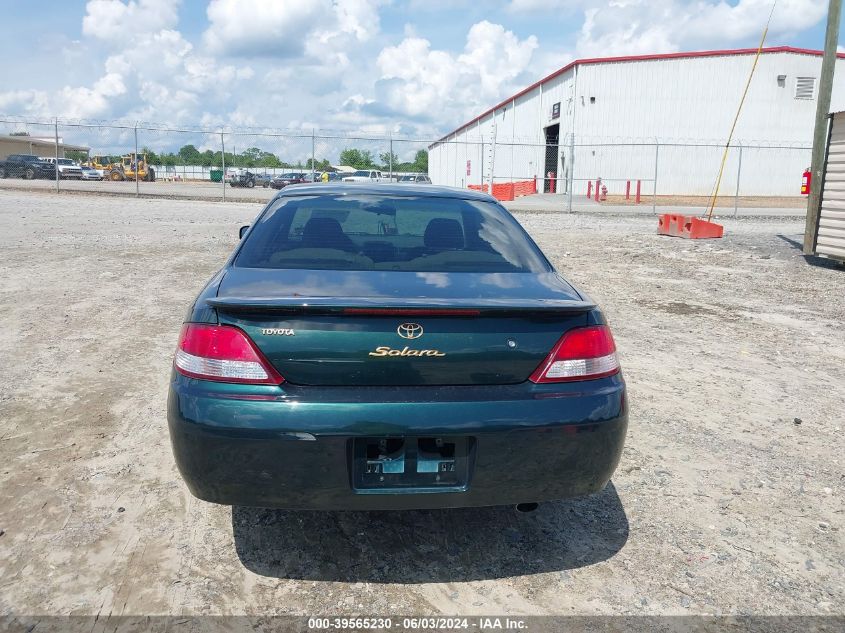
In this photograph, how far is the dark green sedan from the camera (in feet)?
7.61

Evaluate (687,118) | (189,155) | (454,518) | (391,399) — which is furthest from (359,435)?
(189,155)

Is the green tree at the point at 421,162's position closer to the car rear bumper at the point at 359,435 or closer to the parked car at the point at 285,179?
the parked car at the point at 285,179

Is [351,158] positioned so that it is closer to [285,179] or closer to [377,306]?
[285,179]

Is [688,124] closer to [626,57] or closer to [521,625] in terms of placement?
[626,57]

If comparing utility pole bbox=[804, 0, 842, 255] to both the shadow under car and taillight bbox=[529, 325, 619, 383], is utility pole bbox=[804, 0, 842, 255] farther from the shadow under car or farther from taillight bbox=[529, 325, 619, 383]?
taillight bbox=[529, 325, 619, 383]

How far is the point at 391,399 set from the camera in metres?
2.33

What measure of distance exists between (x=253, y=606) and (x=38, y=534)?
42.8 inches

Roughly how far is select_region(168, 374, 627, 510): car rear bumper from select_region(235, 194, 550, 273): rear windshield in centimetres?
81

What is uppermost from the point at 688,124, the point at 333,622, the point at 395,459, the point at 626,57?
the point at 626,57

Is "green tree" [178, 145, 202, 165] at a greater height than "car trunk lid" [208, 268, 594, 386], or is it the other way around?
"green tree" [178, 145, 202, 165]

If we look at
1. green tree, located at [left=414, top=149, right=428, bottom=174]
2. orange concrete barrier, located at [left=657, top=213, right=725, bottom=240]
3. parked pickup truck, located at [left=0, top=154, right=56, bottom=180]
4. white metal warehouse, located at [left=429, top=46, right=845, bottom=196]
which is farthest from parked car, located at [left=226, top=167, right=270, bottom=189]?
green tree, located at [left=414, top=149, right=428, bottom=174]

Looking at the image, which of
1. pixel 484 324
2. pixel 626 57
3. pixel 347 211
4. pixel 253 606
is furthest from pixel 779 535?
pixel 626 57

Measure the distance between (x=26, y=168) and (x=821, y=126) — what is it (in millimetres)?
39024

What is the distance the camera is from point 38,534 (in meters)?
2.82
